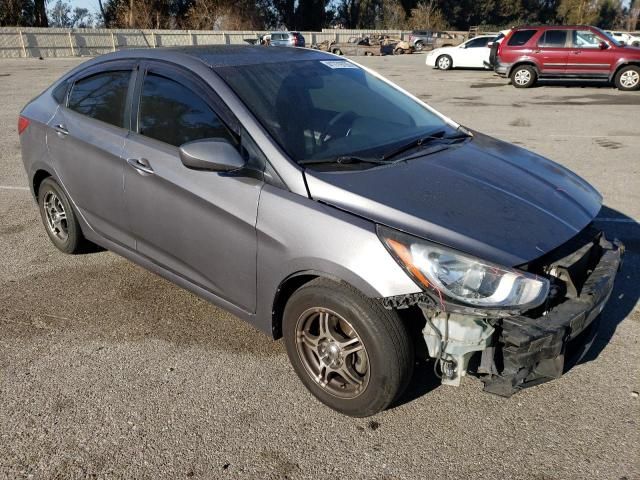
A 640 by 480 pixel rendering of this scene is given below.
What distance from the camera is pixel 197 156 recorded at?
2.82 metres

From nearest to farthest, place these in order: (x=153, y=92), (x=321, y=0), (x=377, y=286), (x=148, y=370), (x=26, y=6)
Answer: (x=377, y=286), (x=148, y=370), (x=153, y=92), (x=26, y=6), (x=321, y=0)

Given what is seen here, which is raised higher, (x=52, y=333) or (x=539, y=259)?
(x=539, y=259)

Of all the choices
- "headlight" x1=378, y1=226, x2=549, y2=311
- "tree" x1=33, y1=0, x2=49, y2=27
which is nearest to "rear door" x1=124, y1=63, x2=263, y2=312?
"headlight" x1=378, y1=226, x2=549, y2=311

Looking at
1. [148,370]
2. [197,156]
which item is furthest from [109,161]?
[148,370]

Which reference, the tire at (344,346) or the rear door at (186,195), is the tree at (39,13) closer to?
the rear door at (186,195)

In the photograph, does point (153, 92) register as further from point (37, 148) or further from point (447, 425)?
point (447, 425)

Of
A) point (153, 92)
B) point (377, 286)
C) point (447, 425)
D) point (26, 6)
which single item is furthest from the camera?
point (26, 6)

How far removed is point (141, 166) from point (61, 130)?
1187 mm

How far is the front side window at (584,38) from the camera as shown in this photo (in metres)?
15.8

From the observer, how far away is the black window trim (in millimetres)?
3666

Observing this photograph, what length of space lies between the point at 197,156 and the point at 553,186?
2.01 m

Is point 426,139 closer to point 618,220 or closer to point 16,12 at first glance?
point 618,220

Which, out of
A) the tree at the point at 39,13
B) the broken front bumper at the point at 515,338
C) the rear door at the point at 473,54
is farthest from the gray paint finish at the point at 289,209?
the tree at the point at 39,13

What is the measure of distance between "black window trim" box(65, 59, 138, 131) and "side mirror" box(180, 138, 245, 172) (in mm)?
996
